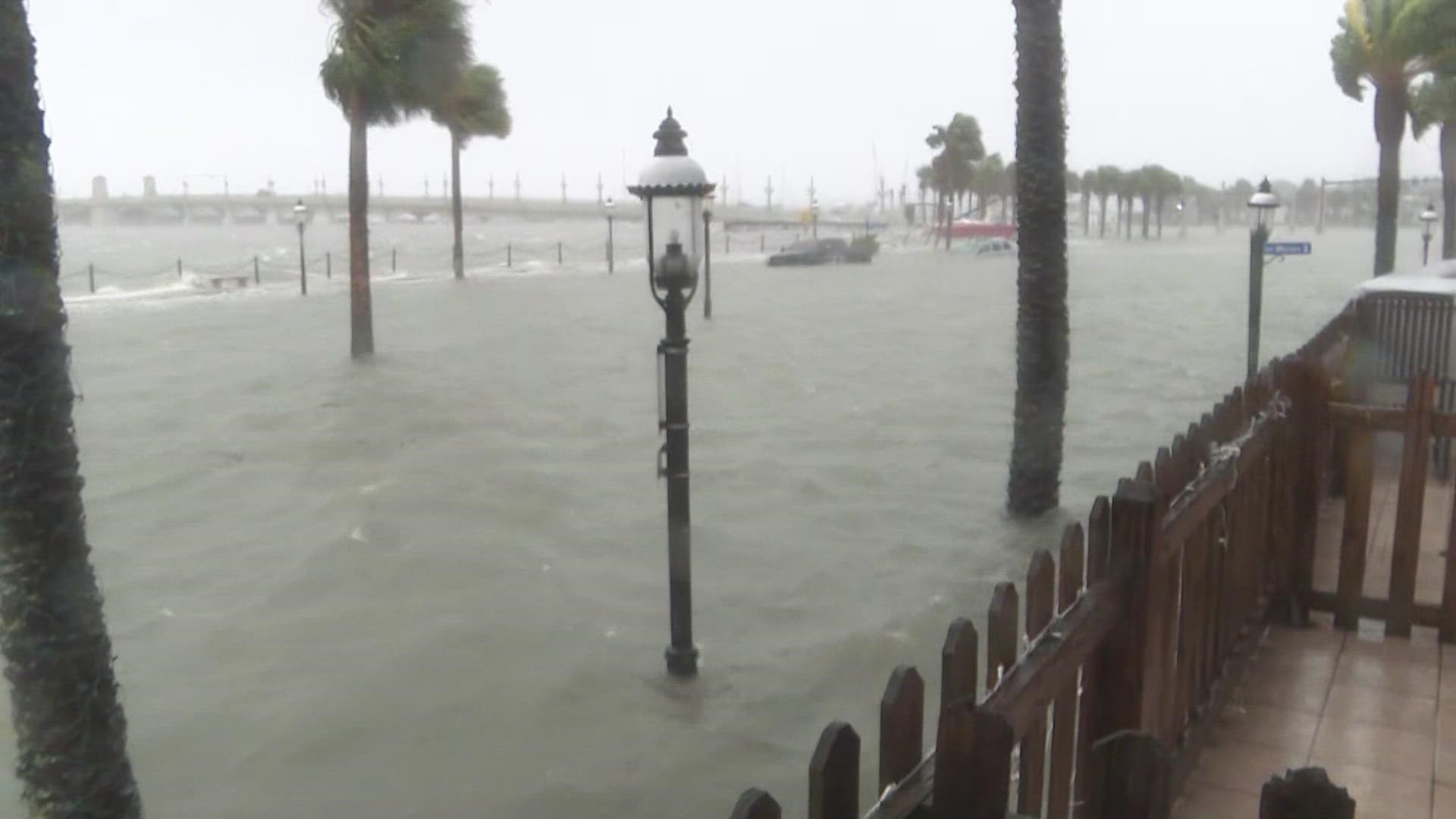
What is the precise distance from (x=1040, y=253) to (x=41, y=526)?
7.17m

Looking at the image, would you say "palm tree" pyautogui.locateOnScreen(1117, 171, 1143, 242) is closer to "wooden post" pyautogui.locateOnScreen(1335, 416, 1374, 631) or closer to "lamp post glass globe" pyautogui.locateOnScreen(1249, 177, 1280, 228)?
"lamp post glass globe" pyautogui.locateOnScreen(1249, 177, 1280, 228)

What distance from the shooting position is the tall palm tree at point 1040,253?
8.82 m

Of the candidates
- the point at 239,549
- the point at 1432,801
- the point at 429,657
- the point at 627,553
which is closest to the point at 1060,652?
the point at 1432,801

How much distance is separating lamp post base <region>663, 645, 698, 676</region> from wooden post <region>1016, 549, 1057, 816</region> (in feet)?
11.9

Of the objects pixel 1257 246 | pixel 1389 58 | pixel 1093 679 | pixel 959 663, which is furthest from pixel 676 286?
pixel 1389 58

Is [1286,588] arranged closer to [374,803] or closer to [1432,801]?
[1432,801]

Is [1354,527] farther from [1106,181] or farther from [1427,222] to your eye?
[1106,181]

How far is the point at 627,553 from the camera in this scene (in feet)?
30.3

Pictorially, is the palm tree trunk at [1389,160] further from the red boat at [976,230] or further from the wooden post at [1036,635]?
the red boat at [976,230]

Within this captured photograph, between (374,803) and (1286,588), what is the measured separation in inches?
151

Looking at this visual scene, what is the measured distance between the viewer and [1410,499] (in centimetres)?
527

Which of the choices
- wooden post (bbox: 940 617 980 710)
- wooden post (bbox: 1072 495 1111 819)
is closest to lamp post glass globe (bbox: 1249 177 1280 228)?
wooden post (bbox: 1072 495 1111 819)

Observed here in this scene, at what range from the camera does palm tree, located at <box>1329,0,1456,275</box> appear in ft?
73.3

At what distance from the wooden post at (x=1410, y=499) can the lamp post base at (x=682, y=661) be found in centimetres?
317
